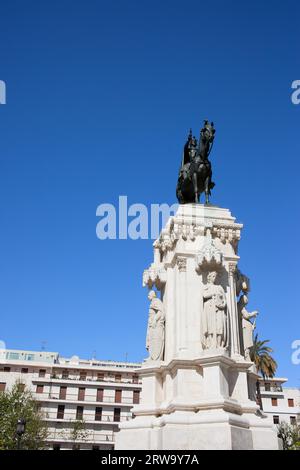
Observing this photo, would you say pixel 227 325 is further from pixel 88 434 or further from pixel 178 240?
pixel 88 434

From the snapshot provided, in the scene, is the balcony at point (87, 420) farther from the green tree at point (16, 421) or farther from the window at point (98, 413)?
the green tree at point (16, 421)

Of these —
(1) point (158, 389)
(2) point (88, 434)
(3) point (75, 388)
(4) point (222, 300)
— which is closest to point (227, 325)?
(4) point (222, 300)

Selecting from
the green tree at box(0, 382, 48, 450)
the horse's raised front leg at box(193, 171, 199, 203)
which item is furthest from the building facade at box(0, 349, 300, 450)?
the horse's raised front leg at box(193, 171, 199, 203)

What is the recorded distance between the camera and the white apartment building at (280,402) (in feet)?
213

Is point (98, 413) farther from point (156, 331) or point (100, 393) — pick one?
point (156, 331)

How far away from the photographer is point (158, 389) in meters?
12.3

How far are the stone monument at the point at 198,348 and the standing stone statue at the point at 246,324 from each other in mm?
27

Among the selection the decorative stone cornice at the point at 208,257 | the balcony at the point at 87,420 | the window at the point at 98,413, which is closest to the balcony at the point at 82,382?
the window at the point at 98,413

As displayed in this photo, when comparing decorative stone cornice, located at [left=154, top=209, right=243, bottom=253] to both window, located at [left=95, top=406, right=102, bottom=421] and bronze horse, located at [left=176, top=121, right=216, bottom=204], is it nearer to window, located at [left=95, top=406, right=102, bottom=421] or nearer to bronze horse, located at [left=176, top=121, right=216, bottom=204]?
bronze horse, located at [left=176, top=121, right=216, bottom=204]

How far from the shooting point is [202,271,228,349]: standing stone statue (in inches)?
440

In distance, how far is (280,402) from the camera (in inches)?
→ 2650

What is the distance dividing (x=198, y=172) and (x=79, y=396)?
58.7 m
